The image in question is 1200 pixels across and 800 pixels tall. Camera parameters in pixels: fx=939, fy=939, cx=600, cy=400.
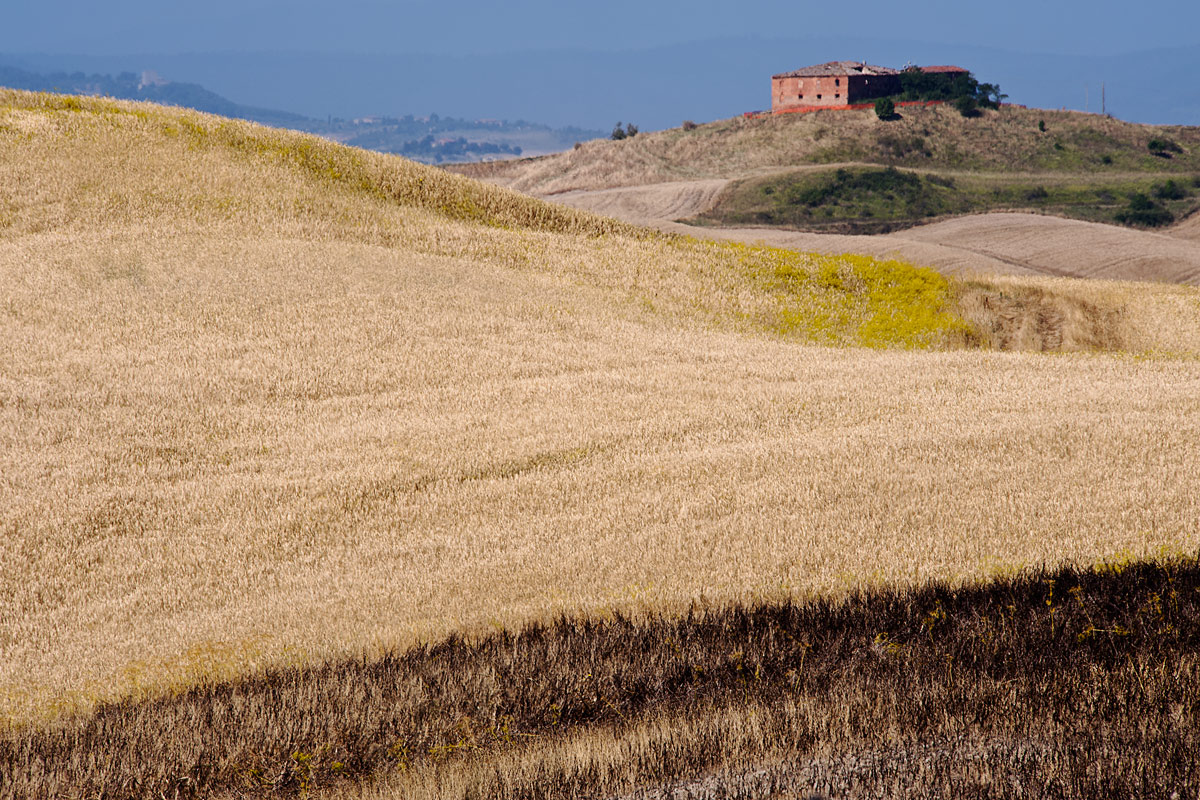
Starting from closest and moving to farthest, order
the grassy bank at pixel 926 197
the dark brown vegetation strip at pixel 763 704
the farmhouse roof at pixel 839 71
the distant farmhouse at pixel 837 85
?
the dark brown vegetation strip at pixel 763 704 < the grassy bank at pixel 926 197 < the distant farmhouse at pixel 837 85 < the farmhouse roof at pixel 839 71

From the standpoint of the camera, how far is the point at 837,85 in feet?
337

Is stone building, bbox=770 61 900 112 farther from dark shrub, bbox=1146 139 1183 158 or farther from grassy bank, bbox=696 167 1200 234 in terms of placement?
dark shrub, bbox=1146 139 1183 158

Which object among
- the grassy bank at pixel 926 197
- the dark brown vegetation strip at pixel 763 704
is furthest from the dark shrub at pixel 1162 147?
the dark brown vegetation strip at pixel 763 704

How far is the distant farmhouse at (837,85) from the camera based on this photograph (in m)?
102

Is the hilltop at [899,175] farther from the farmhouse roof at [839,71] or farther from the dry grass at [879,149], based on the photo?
the farmhouse roof at [839,71]

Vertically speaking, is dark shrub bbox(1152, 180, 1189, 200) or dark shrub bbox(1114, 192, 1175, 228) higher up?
dark shrub bbox(1152, 180, 1189, 200)

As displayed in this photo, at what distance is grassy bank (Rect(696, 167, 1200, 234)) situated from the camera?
7231 cm

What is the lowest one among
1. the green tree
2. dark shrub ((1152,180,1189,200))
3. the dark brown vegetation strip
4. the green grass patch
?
the dark brown vegetation strip

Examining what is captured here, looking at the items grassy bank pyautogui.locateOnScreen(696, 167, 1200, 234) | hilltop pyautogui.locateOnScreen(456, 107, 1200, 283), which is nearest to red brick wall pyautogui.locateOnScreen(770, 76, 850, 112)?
hilltop pyautogui.locateOnScreen(456, 107, 1200, 283)

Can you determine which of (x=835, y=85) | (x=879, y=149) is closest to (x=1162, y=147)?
(x=879, y=149)

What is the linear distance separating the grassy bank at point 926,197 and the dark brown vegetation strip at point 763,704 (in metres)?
64.8

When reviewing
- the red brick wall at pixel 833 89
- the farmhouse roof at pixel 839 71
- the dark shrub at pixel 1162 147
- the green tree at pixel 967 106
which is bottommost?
the dark shrub at pixel 1162 147

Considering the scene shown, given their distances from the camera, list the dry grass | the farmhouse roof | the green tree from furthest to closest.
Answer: the farmhouse roof, the green tree, the dry grass

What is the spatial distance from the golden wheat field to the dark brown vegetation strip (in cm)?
80
